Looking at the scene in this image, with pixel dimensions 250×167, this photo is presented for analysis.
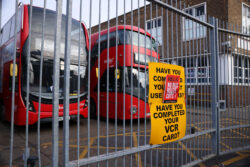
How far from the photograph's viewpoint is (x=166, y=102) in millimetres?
2584

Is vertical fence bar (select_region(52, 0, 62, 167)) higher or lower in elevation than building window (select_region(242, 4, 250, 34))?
lower

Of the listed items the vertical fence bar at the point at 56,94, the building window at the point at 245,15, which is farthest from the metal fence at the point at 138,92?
the building window at the point at 245,15

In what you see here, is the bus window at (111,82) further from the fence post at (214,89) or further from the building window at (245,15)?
the building window at (245,15)

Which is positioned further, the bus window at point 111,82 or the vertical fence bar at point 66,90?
the bus window at point 111,82

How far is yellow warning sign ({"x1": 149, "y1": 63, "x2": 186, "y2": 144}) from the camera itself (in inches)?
95.7

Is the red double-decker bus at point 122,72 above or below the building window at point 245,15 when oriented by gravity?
below

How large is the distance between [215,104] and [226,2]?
11197mm

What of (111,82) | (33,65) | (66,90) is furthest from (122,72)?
(66,90)

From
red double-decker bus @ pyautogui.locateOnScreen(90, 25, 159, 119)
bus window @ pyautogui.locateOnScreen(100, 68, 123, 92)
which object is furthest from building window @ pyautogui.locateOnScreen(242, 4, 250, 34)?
bus window @ pyautogui.locateOnScreen(100, 68, 123, 92)

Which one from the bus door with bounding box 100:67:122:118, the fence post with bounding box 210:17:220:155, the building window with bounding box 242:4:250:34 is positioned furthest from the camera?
the building window with bounding box 242:4:250:34

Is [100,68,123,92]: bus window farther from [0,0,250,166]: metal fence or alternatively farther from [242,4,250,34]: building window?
[242,4,250,34]: building window

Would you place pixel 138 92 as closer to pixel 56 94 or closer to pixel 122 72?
pixel 56 94

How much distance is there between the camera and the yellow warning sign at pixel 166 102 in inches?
95.7

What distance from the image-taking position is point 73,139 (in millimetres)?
5461
